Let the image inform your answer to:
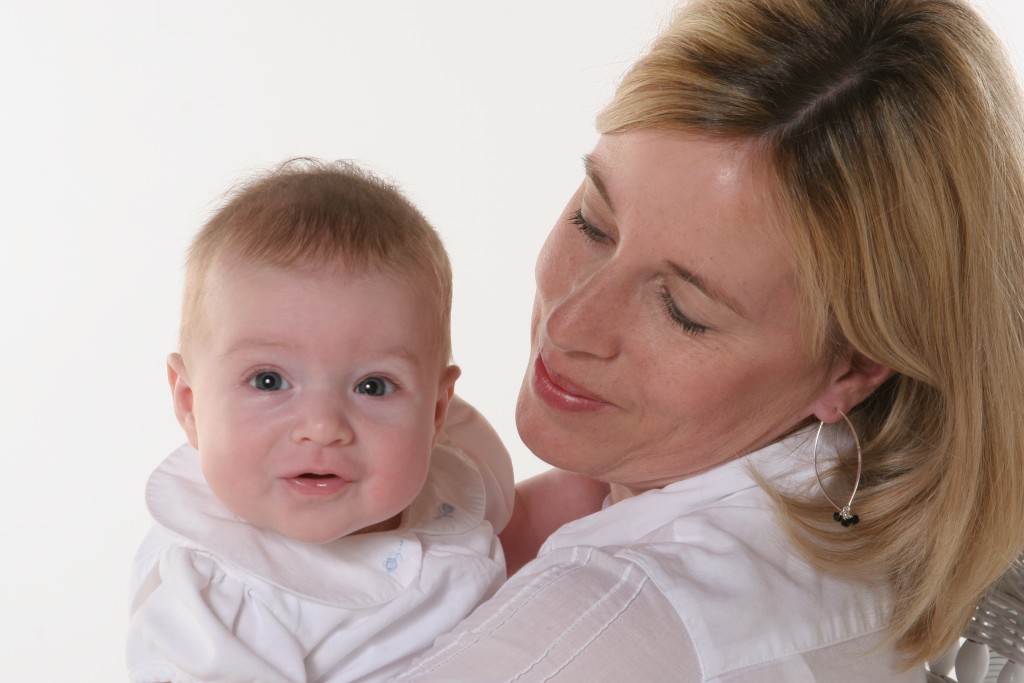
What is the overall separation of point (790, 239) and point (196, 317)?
0.89 metres

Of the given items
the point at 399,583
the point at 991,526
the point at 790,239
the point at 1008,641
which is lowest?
the point at 1008,641

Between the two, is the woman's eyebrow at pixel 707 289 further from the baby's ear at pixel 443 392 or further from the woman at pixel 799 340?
the baby's ear at pixel 443 392

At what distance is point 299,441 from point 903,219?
35.9 inches

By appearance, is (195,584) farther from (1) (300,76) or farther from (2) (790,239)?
(1) (300,76)

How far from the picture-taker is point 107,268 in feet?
15.1

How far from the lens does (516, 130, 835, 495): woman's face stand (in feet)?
5.90

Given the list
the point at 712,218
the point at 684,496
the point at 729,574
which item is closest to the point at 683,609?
the point at 729,574

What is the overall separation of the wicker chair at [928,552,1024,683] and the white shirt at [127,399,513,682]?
79 centimetres

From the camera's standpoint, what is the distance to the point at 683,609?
1.65 meters

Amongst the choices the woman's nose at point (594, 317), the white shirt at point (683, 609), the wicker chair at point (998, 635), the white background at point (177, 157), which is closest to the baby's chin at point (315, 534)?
the white shirt at point (683, 609)

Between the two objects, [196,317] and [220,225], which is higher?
[220,225]

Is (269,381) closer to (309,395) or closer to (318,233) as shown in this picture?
(309,395)

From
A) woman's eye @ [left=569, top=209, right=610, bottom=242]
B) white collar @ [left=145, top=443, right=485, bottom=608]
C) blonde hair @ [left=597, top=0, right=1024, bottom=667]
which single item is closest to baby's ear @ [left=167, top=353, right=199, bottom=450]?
white collar @ [left=145, top=443, right=485, bottom=608]

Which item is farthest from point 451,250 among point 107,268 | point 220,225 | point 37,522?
point 220,225
